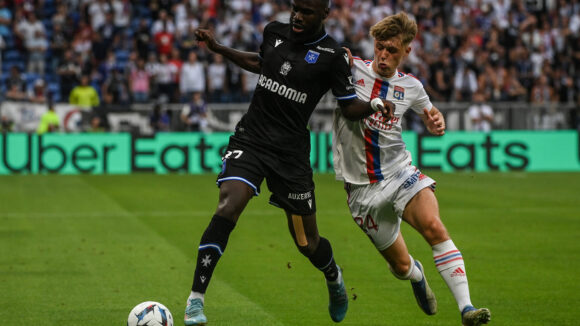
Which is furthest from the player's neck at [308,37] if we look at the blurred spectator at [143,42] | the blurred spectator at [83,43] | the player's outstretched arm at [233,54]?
the blurred spectator at [83,43]

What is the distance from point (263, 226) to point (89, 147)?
417 inches

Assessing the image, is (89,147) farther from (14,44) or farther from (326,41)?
(326,41)

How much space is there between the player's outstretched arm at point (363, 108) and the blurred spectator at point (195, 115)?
18.2m

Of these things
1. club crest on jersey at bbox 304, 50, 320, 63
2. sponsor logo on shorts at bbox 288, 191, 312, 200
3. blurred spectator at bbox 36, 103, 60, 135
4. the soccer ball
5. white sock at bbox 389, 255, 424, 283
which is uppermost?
club crest on jersey at bbox 304, 50, 320, 63

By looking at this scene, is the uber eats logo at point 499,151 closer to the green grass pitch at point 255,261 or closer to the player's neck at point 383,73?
the green grass pitch at point 255,261

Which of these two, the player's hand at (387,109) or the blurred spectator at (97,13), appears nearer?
the player's hand at (387,109)

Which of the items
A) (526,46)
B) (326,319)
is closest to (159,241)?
(326,319)

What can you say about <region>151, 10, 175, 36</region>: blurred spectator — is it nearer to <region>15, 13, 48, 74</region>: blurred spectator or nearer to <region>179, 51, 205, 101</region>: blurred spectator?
<region>179, 51, 205, 101</region>: blurred spectator

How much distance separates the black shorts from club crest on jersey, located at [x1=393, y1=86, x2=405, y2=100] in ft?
2.85

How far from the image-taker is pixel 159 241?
1202cm

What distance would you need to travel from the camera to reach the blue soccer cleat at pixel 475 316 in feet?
20.7

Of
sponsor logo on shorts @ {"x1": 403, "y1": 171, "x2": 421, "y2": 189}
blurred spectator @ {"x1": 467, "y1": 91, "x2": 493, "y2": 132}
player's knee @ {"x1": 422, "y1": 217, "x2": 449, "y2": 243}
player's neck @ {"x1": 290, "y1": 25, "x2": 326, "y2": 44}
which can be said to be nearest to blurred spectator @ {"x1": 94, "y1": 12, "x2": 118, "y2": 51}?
blurred spectator @ {"x1": 467, "y1": 91, "x2": 493, "y2": 132}

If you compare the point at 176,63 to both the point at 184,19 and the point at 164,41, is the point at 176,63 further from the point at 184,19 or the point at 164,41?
the point at 184,19

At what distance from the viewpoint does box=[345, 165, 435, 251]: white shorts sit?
7.05 meters
